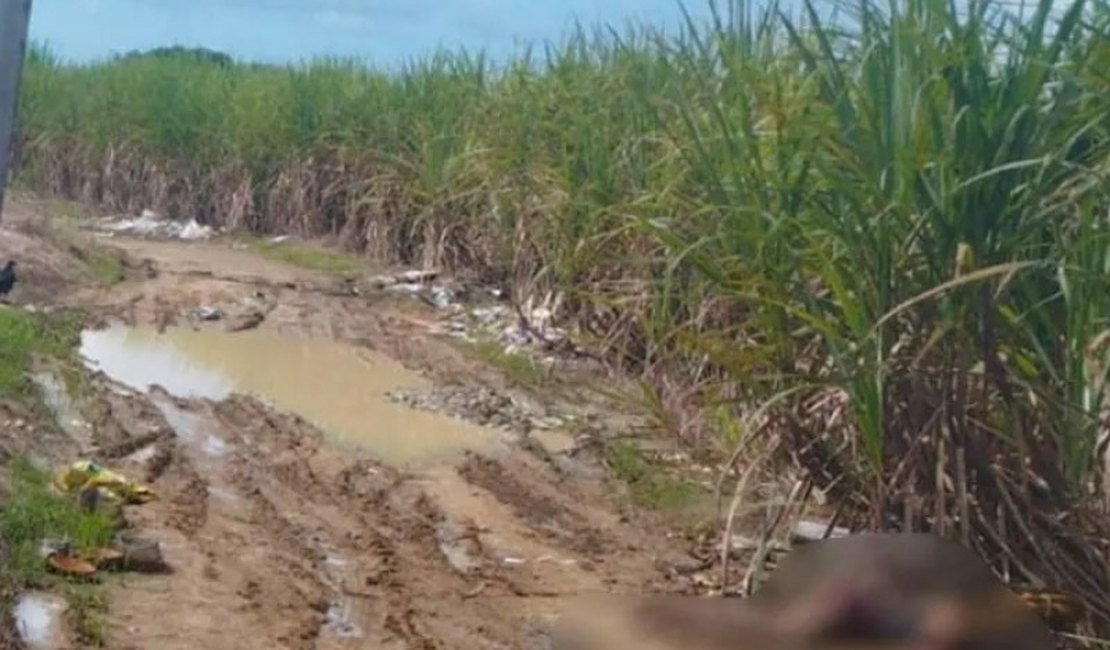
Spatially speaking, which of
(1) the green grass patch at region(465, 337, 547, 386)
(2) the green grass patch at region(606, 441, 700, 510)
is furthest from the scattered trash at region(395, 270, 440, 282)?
(2) the green grass patch at region(606, 441, 700, 510)

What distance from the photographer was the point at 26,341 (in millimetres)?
9617

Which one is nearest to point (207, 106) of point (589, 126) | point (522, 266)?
point (522, 266)

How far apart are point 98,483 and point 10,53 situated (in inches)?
158

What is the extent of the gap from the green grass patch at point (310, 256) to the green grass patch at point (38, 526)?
8.55m

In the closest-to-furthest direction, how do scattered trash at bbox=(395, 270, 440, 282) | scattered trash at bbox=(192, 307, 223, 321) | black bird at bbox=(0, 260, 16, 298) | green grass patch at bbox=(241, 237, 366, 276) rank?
black bird at bbox=(0, 260, 16, 298)
scattered trash at bbox=(192, 307, 223, 321)
scattered trash at bbox=(395, 270, 440, 282)
green grass patch at bbox=(241, 237, 366, 276)

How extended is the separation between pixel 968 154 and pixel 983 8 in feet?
1.37

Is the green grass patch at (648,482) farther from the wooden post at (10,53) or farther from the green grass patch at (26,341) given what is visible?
the wooden post at (10,53)

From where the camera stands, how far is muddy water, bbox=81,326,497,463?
27.7 feet

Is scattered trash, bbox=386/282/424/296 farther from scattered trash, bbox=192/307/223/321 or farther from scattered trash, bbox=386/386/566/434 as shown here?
scattered trash, bbox=386/386/566/434

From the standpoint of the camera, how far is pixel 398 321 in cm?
1221

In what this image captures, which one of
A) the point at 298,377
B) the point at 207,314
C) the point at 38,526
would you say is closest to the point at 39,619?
the point at 38,526

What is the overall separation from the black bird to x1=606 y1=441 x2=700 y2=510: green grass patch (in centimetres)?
522

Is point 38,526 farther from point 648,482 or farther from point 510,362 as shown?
point 510,362

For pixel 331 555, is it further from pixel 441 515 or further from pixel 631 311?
pixel 631 311
